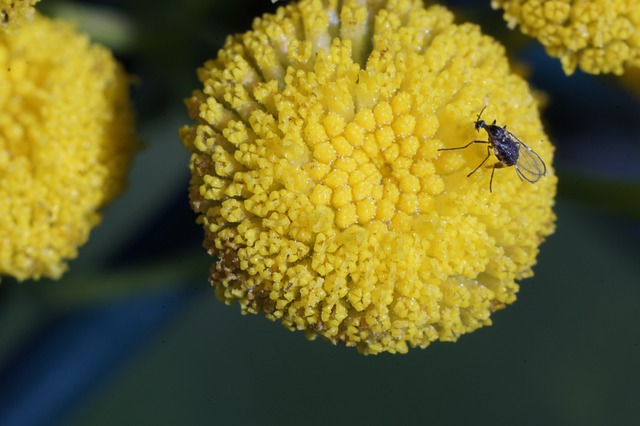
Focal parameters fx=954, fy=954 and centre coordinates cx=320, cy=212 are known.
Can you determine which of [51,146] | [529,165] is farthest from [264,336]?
[529,165]

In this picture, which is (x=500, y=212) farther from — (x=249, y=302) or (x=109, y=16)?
(x=109, y=16)

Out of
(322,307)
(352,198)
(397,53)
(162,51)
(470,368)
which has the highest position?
(162,51)

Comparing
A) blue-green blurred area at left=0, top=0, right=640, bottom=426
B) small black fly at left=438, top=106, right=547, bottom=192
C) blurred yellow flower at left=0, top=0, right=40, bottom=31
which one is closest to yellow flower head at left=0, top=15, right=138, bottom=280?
blurred yellow flower at left=0, top=0, right=40, bottom=31

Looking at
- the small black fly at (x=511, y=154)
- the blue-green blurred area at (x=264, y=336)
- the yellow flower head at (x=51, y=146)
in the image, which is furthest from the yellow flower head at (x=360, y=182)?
the blue-green blurred area at (x=264, y=336)

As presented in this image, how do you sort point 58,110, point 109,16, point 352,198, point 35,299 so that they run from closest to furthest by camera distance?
point 352,198 < point 58,110 < point 109,16 < point 35,299

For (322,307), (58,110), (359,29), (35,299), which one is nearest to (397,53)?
(359,29)
